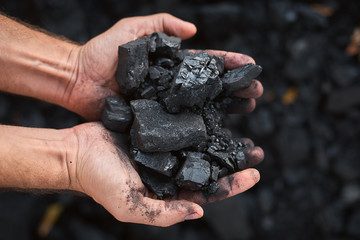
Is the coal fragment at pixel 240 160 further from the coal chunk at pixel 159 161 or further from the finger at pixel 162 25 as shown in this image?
the finger at pixel 162 25

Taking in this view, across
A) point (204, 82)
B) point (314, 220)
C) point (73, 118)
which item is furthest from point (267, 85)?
point (73, 118)

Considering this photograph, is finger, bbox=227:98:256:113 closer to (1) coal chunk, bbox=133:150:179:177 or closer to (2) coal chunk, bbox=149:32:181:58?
(2) coal chunk, bbox=149:32:181:58

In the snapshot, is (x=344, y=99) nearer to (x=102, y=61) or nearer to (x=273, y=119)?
(x=273, y=119)

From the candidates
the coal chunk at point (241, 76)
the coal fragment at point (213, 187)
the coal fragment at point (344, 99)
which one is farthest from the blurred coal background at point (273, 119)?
the coal fragment at point (213, 187)

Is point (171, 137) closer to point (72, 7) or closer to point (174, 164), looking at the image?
point (174, 164)

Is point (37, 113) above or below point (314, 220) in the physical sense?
above

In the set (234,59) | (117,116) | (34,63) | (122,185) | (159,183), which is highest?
(234,59)

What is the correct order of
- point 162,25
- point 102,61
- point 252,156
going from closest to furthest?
point 252,156, point 102,61, point 162,25

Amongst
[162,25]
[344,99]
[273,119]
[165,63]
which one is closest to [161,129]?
Answer: [165,63]
